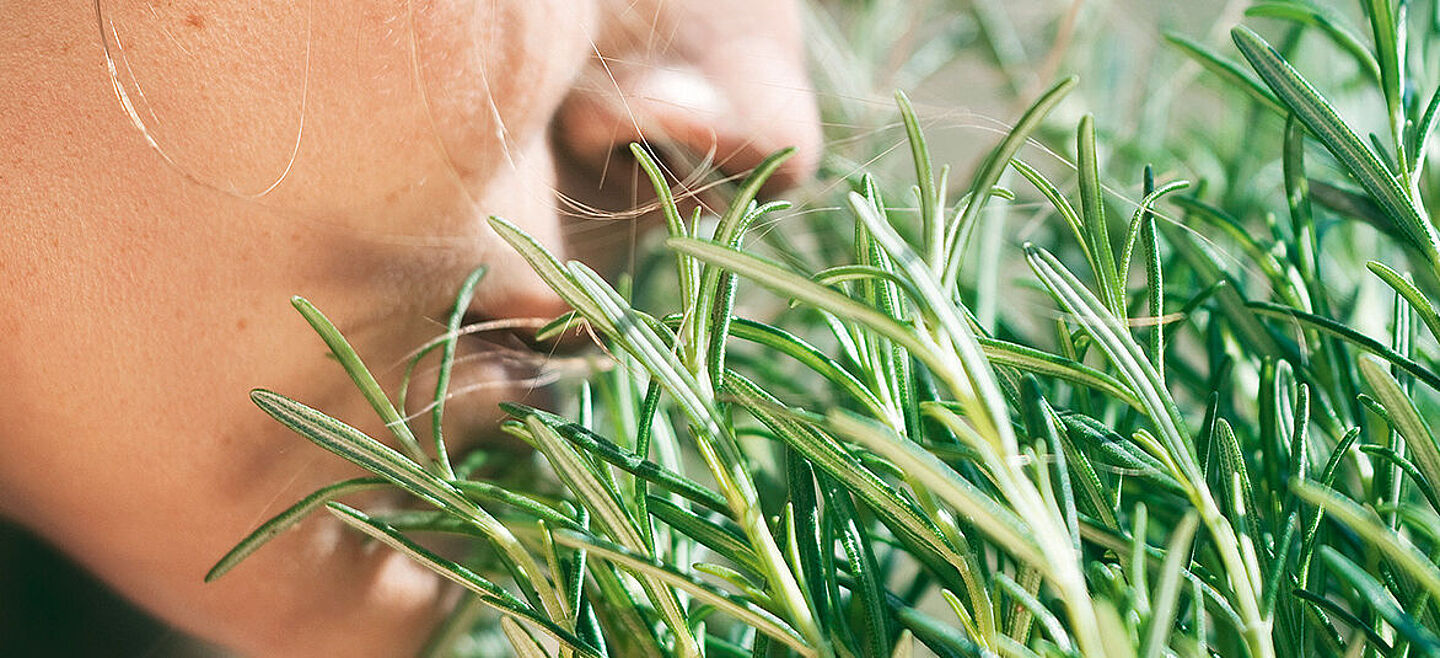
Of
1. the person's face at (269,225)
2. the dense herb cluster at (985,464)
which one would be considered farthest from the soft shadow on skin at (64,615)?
the dense herb cluster at (985,464)

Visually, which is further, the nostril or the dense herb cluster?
the nostril

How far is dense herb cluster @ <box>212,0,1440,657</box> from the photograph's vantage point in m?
0.18

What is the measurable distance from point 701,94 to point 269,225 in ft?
0.47

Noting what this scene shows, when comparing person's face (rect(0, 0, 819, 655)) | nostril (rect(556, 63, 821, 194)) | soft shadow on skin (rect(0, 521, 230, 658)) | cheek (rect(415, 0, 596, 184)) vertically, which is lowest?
soft shadow on skin (rect(0, 521, 230, 658))

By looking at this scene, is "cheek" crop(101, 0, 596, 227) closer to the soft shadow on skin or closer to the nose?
the nose

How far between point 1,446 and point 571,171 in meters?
0.19

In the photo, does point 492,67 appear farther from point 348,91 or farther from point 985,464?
point 985,464

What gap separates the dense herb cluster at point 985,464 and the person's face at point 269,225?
46mm

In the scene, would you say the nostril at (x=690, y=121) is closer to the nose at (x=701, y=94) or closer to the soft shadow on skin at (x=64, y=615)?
the nose at (x=701, y=94)

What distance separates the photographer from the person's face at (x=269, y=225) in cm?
26

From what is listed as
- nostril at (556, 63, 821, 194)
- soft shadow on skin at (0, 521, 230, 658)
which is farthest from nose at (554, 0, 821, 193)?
soft shadow on skin at (0, 521, 230, 658)

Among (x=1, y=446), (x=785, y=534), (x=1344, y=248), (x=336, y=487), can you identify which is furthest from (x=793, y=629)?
(x=1344, y=248)

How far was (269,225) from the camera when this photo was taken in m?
0.27

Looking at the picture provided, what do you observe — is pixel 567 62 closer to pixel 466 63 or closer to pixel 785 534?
pixel 466 63
